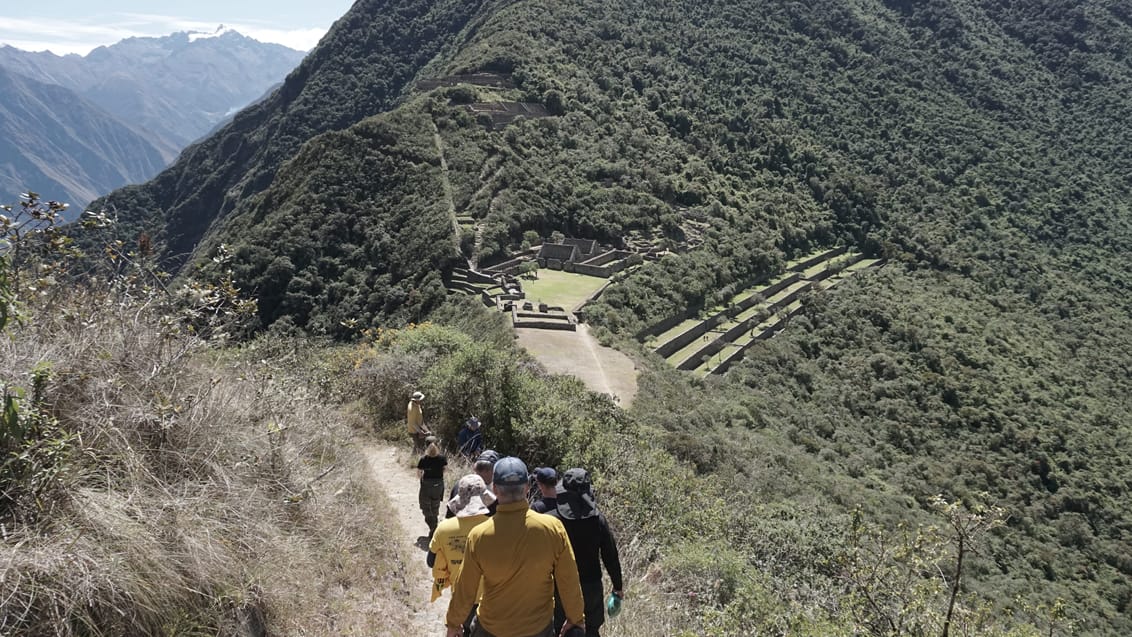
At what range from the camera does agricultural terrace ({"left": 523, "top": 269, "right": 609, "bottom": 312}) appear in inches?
1122

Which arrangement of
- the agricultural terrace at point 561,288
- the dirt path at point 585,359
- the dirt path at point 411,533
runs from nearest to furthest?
the dirt path at point 411,533, the dirt path at point 585,359, the agricultural terrace at point 561,288

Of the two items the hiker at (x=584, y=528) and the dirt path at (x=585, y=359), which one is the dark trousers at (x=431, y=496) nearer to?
the hiker at (x=584, y=528)

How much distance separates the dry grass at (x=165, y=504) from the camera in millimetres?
3445

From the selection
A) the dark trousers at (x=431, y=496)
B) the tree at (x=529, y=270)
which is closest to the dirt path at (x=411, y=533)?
the dark trousers at (x=431, y=496)

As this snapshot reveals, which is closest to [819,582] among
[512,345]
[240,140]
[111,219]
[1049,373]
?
[111,219]

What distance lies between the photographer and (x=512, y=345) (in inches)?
803

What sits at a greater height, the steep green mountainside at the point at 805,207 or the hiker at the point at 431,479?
the hiker at the point at 431,479

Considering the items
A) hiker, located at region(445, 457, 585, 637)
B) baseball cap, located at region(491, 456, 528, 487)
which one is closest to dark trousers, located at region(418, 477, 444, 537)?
hiker, located at region(445, 457, 585, 637)

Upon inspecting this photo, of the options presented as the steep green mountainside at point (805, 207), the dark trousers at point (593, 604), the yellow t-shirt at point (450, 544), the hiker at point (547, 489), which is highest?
the hiker at point (547, 489)

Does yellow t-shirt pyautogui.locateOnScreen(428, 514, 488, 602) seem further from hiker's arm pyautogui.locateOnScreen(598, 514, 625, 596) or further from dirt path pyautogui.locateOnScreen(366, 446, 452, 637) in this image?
dirt path pyautogui.locateOnScreen(366, 446, 452, 637)

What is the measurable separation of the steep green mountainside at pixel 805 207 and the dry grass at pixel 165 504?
2011mm

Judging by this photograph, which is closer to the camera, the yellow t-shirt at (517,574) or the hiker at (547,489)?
the yellow t-shirt at (517,574)

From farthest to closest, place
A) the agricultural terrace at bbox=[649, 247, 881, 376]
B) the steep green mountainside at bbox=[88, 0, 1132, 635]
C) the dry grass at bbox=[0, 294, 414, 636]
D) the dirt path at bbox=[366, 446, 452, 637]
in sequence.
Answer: the agricultural terrace at bbox=[649, 247, 881, 376]
the steep green mountainside at bbox=[88, 0, 1132, 635]
the dirt path at bbox=[366, 446, 452, 637]
the dry grass at bbox=[0, 294, 414, 636]

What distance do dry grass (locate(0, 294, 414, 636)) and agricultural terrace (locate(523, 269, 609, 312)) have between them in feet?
72.6
